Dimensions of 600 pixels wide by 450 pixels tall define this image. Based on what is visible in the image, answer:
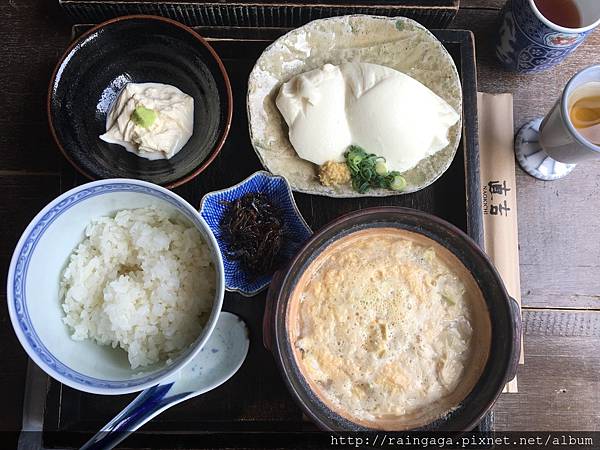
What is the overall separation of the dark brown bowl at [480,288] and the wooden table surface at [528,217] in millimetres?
445

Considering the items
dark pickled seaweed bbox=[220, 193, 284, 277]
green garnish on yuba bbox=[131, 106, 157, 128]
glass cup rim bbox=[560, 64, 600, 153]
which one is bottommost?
dark pickled seaweed bbox=[220, 193, 284, 277]

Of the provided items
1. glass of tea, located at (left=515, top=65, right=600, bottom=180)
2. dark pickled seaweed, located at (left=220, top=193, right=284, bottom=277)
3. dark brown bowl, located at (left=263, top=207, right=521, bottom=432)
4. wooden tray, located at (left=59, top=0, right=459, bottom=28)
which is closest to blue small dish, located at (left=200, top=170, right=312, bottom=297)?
dark pickled seaweed, located at (left=220, top=193, right=284, bottom=277)

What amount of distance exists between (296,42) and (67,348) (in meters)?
1.10

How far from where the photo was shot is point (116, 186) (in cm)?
133

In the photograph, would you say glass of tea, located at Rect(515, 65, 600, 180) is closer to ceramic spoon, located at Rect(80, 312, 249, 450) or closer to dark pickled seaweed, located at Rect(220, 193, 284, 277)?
dark pickled seaweed, located at Rect(220, 193, 284, 277)

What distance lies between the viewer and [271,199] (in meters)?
1.59

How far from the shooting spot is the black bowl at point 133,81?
159 cm

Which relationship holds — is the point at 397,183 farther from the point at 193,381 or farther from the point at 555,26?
the point at 193,381

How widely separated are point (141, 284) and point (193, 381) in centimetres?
30

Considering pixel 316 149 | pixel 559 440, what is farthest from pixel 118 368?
pixel 559 440

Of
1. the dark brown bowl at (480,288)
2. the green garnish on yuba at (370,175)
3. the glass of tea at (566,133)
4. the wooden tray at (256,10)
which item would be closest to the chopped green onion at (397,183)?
the green garnish on yuba at (370,175)

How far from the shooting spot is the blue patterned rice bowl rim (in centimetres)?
126

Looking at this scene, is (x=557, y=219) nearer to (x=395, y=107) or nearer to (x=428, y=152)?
(x=428, y=152)

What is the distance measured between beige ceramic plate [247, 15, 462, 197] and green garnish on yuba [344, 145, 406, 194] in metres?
0.02
